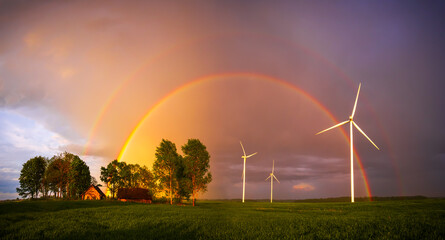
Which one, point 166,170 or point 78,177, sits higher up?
point 166,170

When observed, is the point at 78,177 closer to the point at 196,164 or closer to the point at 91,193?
the point at 91,193

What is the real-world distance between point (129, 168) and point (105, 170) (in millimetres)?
9728

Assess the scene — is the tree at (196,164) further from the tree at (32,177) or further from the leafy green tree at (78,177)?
the tree at (32,177)

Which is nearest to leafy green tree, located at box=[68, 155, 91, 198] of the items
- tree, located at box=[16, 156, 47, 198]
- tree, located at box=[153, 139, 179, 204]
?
tree, located at box=[16, 156, 47, 198]

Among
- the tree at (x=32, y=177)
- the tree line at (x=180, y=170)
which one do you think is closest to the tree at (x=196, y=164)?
the tree line at (x=180, y=170)

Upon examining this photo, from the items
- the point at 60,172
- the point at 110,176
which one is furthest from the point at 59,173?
the point at 110,176

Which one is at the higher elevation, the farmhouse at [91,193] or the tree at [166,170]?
the tree at [166,170]

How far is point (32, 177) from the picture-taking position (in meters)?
95.8

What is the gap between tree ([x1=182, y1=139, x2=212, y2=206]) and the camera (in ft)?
250

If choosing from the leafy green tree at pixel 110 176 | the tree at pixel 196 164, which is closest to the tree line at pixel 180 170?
the tree at pixel 196 164

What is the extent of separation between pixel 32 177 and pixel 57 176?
12.2m

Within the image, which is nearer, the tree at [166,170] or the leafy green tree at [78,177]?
the tree at [166,170]

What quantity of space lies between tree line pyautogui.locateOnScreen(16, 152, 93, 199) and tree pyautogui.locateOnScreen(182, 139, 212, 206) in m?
47.9

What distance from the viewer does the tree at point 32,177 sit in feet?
311
